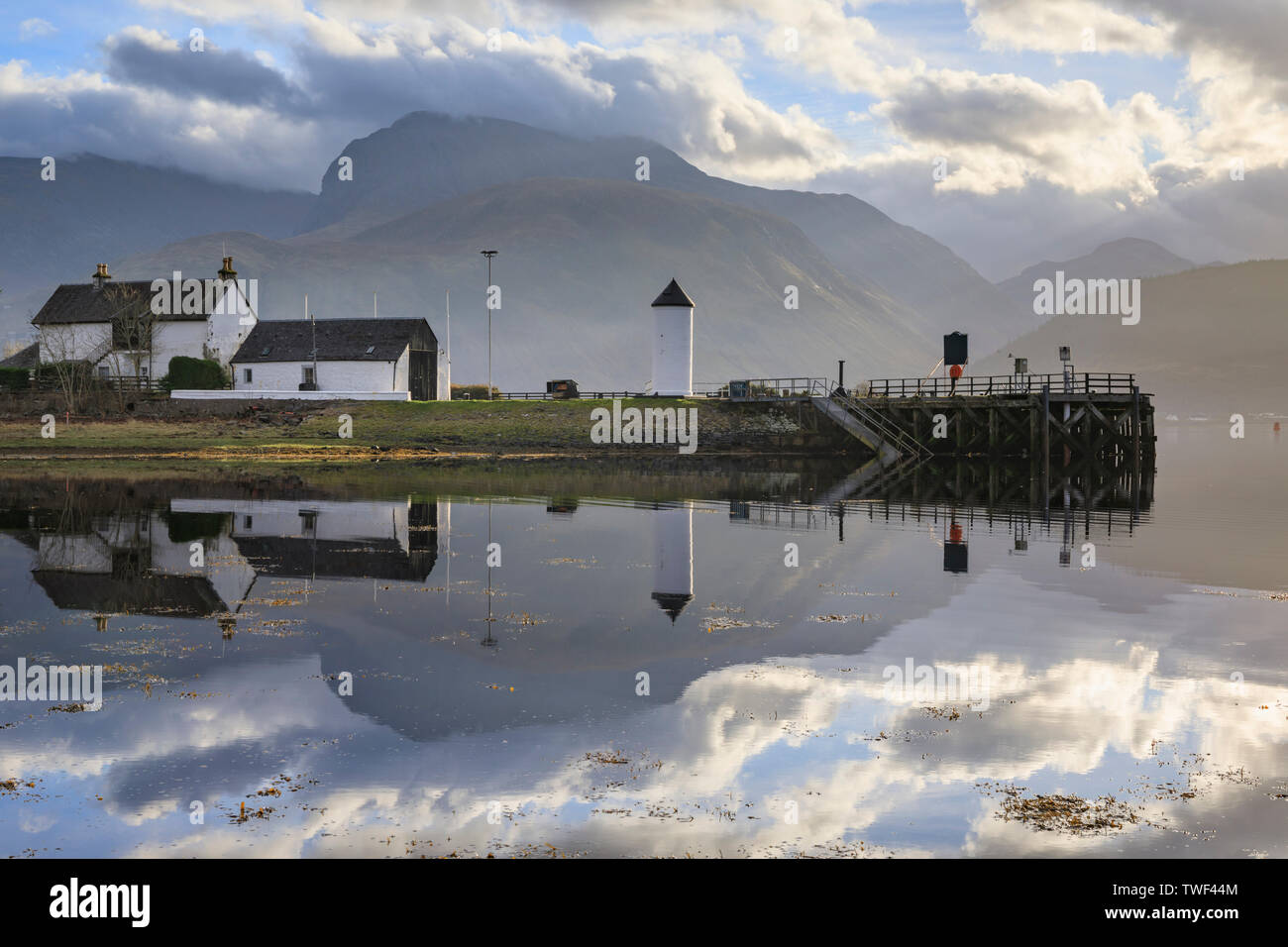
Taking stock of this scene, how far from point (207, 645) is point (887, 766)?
1102cm

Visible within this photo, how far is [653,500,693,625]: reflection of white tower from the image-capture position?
2166 centimetres

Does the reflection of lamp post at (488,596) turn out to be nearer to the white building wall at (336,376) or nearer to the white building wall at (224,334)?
the white building wall at (336,376)

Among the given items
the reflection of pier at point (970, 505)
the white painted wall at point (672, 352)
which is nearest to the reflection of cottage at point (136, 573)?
the reflection of pier at point (970, 505)

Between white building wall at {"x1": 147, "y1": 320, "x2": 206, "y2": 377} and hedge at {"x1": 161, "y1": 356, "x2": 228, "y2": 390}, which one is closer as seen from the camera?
hedge at {"x1": 161, "y1": 356, "x2": 228, "y2": 390}

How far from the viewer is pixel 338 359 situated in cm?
8694

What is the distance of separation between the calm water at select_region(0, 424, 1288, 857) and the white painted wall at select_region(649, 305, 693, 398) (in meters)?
54.7

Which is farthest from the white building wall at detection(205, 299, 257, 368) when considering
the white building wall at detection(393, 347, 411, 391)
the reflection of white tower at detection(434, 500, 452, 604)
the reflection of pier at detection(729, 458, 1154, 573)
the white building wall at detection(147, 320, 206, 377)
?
the reflection of white tower at detection(434, 500, 452, 604)

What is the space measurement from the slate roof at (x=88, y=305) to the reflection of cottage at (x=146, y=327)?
0.09m

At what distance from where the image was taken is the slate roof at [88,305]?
9344 centimetres

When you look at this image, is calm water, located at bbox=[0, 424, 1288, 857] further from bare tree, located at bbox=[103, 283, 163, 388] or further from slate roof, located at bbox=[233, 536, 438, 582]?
bare tree, located at bbox=[103, 283, 163, 388]

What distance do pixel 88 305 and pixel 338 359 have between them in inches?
1054
